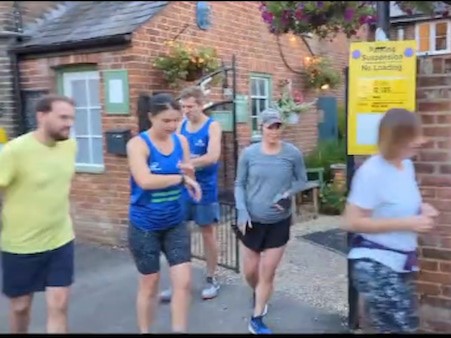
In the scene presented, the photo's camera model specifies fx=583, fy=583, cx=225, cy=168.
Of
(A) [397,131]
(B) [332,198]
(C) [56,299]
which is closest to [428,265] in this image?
(A) [397,131]

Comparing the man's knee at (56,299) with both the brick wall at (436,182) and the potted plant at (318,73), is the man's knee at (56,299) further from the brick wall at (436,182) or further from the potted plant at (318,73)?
the potted plant at (318,73)

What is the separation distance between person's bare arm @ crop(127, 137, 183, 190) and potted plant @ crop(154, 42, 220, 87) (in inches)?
133

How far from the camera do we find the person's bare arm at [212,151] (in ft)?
15.3

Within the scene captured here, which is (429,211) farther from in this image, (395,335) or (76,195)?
(76,195)

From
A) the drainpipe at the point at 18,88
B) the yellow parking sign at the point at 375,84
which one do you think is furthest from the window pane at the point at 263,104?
the yellow parking sign at the point at 375,84

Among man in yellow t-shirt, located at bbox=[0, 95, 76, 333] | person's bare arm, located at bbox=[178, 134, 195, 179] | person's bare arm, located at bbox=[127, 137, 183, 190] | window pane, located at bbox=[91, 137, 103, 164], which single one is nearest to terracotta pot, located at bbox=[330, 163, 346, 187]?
window pane, located at bbox=[91, 137, 103, 164]

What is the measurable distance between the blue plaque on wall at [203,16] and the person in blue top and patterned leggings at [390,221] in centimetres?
517

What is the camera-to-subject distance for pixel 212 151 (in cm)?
471

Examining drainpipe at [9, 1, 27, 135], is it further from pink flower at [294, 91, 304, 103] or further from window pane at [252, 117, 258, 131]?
pink flower at [294, 91, 304, 103]

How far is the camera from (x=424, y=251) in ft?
12.6

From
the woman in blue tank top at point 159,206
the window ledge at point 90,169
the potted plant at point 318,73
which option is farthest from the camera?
the potted plant at point 318,73

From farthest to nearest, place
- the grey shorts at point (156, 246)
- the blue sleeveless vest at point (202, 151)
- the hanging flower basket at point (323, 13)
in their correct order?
1. the blue sleeveless vest at point (202, 151)
2. the grey shorts at point (156, 246)
3. the hanging flower basket at point (323, 13)

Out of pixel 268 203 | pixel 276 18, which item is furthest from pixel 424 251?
pixel 276 18

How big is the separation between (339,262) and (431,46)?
284 cm
